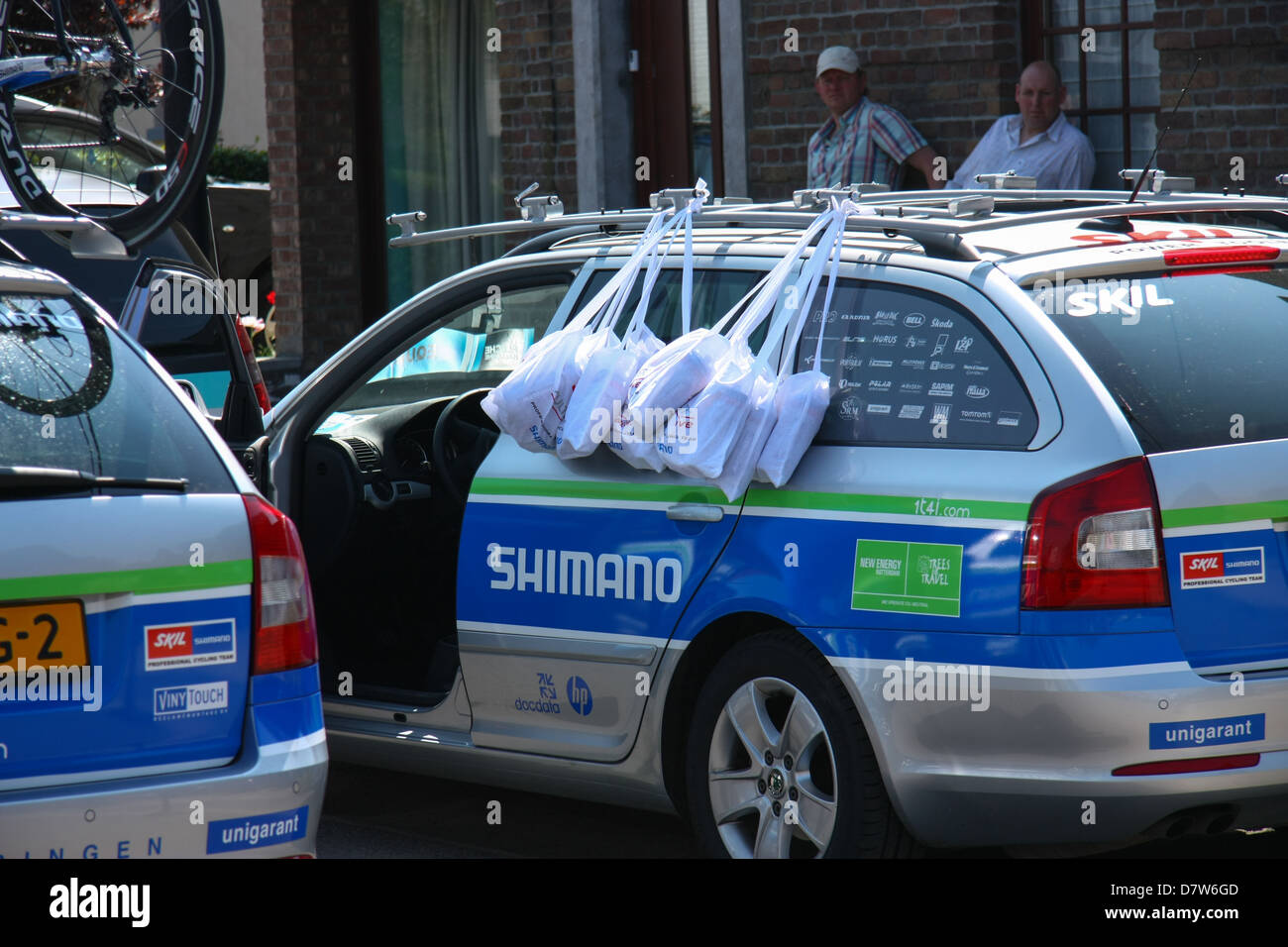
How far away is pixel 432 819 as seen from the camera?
579 centimetres

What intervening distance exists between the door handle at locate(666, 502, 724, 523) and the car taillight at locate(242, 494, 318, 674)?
1.08 meters

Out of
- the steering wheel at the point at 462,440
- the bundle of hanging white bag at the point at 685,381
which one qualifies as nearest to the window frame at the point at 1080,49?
the steering wheel at the point at 462,440

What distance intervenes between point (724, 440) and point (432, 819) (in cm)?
191

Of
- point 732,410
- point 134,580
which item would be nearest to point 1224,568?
point 732,410

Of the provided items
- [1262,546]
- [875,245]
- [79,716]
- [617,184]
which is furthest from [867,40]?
→ [79,716]

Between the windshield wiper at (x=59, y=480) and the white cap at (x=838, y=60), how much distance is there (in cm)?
670

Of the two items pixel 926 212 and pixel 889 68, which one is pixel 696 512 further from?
pixel 889 68

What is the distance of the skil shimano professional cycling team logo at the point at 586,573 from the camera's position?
4715 mm

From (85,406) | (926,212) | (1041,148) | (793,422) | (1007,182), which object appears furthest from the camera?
(1041,148)

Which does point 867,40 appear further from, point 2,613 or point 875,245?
point 2,613

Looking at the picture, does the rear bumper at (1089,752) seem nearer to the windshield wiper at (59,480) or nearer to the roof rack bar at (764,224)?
the roof rack bar at (764,224)

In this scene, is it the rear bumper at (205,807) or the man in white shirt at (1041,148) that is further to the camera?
the man in white shirt at (1041,148)

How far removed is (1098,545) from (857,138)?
19.9 ft

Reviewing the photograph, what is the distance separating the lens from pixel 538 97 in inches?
470
